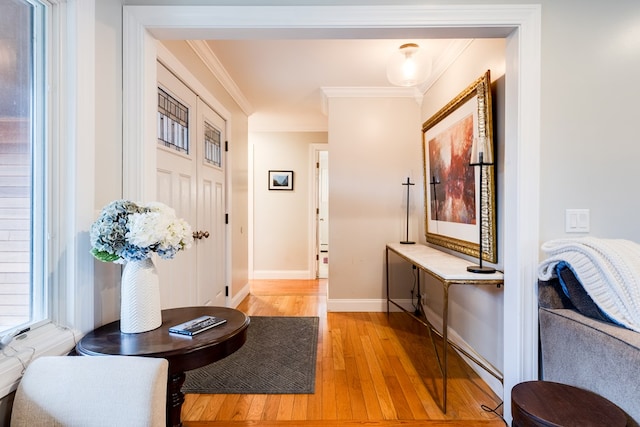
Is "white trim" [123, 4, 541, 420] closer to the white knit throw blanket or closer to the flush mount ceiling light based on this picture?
the white knit throw blanket

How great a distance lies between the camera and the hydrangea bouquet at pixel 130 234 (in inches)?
47.0

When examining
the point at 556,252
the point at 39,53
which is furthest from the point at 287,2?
the point at 556,252

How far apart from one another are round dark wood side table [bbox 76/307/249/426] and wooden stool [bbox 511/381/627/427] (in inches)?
41.1

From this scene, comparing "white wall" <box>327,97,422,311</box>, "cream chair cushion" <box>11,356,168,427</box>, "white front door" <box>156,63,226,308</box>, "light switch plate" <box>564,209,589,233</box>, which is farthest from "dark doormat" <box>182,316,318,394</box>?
"light switch plate" <box>564,209,589,233</box>

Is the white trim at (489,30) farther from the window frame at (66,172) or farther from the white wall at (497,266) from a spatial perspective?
the white wall at (497,266)

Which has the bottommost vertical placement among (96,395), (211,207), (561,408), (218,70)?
(561,408)

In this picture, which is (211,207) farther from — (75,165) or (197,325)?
(197,325)

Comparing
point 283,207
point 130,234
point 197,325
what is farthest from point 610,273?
point 283,207

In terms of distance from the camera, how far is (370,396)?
6.61 feet

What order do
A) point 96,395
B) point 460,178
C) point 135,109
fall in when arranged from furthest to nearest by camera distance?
point 460,178 < point 135,109 < point 96,395

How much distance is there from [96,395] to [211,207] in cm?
231

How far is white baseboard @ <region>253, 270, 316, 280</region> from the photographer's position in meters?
5.39

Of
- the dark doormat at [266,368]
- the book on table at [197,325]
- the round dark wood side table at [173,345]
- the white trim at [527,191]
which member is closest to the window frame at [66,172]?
the round dark wood side table at [173,345]

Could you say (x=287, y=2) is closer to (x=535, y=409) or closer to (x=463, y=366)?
(x=535, y=409)
